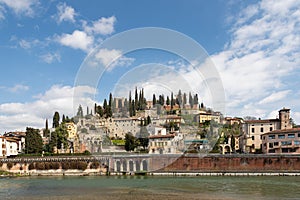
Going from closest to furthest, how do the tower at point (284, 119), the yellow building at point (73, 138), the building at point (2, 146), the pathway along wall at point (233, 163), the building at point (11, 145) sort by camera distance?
the pathway along wall at point (233, 163), the tower at point (284, 119), the building at point (2, 146), the building at point (11, 145), the yellow building at point (73, 138)

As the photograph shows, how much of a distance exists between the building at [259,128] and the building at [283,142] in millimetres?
6814

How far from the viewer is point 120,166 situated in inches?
2040

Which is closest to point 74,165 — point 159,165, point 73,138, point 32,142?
point 159,165

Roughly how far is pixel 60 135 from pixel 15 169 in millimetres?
15242

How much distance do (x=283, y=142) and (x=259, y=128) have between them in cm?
1039

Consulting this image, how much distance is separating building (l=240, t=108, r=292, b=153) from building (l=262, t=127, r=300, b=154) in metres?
6.81

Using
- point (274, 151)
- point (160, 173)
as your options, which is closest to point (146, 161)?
point (160, 173)

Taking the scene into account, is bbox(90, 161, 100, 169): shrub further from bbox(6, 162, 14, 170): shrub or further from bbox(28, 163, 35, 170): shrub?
bbox(6, 162, 14, 170): shrub

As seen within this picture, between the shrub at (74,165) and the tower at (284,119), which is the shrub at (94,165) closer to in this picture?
the shrub at (74,165)

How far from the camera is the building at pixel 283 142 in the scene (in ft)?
172

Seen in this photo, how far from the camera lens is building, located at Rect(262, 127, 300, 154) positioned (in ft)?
172

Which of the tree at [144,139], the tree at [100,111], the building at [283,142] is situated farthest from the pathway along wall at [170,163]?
the tree at [144,139]

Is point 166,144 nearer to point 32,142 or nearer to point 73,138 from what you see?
point 73,138

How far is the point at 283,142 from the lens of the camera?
5372 centimetres
